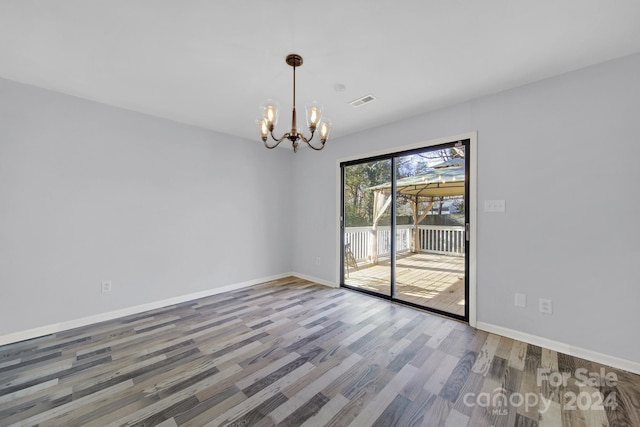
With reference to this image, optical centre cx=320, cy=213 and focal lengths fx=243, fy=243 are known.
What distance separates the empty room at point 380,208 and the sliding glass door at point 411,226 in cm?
4

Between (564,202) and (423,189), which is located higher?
(423,189)

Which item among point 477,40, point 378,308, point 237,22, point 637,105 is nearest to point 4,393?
point 237,22

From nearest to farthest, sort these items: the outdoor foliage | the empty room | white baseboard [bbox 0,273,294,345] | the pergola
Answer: the empty room → white baseboard [bbox 0,273,294,345] → the pergola → the outdoor foliage

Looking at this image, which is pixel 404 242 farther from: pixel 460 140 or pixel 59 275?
pixel 59 275

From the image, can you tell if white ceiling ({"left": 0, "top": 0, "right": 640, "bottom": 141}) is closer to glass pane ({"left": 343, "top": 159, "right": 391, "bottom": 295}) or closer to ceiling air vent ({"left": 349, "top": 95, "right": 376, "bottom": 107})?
ceiling air vent ({"left": 349, "top": 95, "right": 376, "bottom": 107})

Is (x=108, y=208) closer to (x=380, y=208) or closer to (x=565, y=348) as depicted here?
(x=380, y=208)

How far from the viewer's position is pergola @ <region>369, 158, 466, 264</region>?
304 centimetres

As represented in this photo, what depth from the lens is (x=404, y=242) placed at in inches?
155

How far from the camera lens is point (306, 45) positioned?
1.90 m

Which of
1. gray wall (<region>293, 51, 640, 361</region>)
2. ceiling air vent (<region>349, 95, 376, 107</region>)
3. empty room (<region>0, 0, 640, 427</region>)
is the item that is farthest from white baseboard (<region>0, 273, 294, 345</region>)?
gray wall (<region>293, 51, 640, 361</region>)

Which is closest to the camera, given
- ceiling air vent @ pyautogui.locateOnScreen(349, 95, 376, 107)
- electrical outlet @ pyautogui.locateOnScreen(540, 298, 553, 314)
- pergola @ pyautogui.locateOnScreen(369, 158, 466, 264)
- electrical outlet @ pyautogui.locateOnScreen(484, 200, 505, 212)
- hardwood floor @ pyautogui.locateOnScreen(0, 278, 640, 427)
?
hardwood floor @ pyautogui.locateOnScreen(0, 278, 640, 427)

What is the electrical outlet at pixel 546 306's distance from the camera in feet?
7.49

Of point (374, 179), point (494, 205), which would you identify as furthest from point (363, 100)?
point (494, 205)

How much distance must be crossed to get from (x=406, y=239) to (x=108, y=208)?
4096 mm
